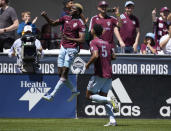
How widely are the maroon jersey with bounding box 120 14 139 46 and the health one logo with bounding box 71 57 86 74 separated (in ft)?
5.47

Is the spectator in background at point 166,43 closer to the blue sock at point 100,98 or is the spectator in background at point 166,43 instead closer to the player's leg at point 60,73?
the player's leg at point 60,73

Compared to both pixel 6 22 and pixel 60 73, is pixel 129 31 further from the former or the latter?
pixel 6 22

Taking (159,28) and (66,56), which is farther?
(159,28)

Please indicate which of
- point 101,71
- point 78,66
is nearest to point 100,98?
point 101,71

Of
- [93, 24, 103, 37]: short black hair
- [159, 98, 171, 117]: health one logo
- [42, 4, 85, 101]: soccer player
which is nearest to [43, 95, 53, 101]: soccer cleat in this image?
[42, 4, 85, 101]: soccer player

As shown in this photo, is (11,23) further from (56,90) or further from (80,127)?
(80,127)

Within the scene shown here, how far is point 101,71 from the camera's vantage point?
44.5ft

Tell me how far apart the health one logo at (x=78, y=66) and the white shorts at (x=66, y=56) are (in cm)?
76

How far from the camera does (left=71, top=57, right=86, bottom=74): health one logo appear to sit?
16.2 meters

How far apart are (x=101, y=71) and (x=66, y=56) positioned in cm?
192

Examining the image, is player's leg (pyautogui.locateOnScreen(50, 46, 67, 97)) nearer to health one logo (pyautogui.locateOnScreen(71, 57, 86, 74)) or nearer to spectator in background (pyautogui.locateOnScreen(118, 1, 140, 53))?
health one logo (pyautogui.locateOnScreen(71, 57, 86, 74))

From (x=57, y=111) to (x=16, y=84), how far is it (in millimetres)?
1186

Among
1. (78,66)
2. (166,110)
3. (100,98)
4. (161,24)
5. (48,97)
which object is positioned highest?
(161,24)

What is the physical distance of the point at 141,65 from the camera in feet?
A: 53.1
